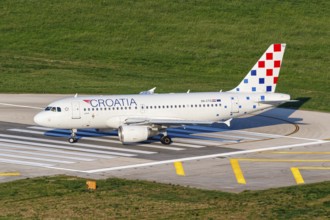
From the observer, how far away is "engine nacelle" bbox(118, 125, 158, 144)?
6862 cm

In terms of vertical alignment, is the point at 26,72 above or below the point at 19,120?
above

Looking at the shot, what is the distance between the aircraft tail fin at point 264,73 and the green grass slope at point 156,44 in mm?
22473

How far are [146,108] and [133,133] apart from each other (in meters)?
3.25

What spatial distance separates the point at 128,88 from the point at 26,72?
1838 centimetres

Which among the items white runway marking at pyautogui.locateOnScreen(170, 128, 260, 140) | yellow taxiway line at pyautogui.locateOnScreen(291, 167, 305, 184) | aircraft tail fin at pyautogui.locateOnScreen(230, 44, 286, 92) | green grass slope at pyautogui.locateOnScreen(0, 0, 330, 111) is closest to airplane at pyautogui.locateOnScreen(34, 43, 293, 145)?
aircraft tail fin at pyautogui.locateOnScreen(230, 44, 286, 92)

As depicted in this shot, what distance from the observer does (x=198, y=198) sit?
53.0 m

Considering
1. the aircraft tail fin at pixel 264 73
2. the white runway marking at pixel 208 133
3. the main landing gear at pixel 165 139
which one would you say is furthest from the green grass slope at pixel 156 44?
the main landing gear at pixel 165 139

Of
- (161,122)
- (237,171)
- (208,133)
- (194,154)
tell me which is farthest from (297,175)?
(208,133)

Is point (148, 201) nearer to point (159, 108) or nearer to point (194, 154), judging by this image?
point (194, 154)

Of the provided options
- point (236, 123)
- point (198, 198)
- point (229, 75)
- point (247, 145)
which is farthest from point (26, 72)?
point (198, 198)

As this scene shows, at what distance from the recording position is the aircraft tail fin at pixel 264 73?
74062 millimetres

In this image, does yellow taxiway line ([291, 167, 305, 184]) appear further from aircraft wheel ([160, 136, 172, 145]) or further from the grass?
aircraft wheel ([160, 136, 172, 145])

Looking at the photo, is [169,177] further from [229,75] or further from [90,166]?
[229,75]

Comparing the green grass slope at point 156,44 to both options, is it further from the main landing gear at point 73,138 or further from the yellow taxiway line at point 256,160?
the yellow taxiway line at point 256,160
